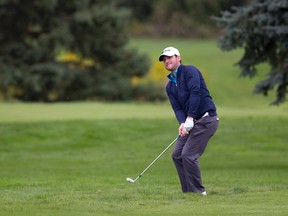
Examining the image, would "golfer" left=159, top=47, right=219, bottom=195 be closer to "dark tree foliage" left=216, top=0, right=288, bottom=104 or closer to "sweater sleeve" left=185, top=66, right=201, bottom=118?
"sweater sleeve" left=185, top=66, right=201, bottom=118

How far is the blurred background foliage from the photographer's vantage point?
2000 inches

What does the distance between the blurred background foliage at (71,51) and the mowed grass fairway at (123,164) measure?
18.0 m

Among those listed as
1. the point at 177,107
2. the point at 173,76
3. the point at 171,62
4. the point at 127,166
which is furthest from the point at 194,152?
the point at 127,166

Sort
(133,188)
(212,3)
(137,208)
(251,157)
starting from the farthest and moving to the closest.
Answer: (212,3) → (251,157) → (133,188) → (137,208)

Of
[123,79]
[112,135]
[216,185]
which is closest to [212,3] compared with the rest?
[123,79]

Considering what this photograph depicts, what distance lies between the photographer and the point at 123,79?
5391cm

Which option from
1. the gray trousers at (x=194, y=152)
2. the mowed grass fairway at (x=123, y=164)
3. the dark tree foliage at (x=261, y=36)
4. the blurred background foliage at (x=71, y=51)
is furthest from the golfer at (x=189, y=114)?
the blurred background foliage at (x=71, y=51)

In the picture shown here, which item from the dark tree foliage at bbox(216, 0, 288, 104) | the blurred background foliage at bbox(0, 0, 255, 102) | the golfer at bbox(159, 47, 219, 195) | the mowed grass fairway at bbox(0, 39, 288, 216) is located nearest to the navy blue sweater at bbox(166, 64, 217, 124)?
the golfer at bbox(159, 47, 219, 195)

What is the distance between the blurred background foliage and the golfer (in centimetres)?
3637

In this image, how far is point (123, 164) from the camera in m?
22.1

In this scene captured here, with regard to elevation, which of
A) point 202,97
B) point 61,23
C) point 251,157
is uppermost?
point 61,23

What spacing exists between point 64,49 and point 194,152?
137 feet

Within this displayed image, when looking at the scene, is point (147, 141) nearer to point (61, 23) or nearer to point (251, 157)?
point (251, 157)

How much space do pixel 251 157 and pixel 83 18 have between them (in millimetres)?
29105
